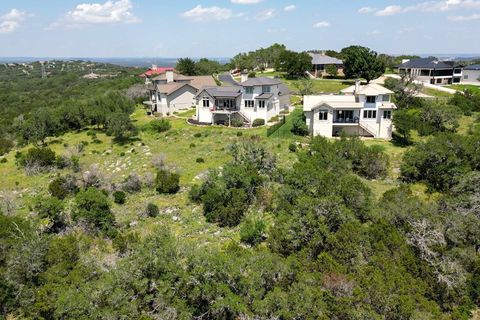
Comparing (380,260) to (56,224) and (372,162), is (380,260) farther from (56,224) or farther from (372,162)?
(56,224)

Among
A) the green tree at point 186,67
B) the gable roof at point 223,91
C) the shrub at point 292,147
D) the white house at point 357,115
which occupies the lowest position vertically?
the shrub at point 292,147

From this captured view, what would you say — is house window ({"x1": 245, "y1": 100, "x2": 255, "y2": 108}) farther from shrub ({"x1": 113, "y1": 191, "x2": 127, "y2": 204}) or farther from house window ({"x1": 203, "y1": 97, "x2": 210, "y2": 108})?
shrub ({"x1": 113, "y1": 191, "x2": 127, "y2": 204})

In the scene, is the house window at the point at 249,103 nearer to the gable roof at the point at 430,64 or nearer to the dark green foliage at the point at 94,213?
the dark green foliage at the point at 94,213

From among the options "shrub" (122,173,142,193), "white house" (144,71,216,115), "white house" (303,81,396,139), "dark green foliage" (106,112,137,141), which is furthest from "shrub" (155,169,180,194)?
"white house" (144,71,216,115)

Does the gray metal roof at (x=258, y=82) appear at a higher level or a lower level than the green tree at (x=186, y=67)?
lower

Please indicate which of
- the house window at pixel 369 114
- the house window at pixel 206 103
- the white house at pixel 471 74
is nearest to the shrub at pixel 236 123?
the house window at pixel 206 103

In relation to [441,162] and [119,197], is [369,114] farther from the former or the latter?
[119,197]
